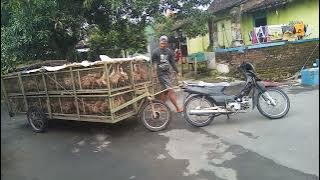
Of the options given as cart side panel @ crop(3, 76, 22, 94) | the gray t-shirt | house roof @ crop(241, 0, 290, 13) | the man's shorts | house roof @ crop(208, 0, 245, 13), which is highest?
house roof @ crop(208, 0, 245, 13)

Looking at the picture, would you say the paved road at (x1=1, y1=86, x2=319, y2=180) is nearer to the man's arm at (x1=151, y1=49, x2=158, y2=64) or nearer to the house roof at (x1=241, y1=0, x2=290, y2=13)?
the man's arm at (x1=151, y1=49, x2=158, y2=64)

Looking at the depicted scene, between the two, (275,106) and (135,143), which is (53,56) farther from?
(275,106)

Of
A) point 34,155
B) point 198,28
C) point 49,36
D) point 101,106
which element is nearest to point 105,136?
point 101,106

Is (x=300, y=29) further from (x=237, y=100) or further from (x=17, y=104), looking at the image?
(x=17, y=104)

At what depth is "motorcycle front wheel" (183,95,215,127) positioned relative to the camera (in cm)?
750

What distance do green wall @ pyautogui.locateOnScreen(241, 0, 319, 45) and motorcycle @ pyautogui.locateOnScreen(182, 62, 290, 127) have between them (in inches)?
51.2

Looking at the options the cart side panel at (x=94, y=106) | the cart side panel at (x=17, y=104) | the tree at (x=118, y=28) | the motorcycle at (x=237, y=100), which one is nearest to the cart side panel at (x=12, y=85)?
the cart side panel at (x=17, y=104)

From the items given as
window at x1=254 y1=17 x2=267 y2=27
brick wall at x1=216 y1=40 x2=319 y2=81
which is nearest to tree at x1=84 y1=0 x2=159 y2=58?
brick wall at x1=216 y1=40 x2=319 y2=81

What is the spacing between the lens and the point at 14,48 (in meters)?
11.5

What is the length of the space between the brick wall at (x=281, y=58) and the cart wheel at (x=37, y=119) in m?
6.37

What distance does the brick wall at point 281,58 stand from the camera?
1124 cm

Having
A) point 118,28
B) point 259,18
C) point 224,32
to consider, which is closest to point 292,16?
point 118,28

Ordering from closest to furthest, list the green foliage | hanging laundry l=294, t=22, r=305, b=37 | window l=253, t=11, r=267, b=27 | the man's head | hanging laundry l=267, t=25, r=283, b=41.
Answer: the man's head < hanging laundry l=294, t=22, r=305, b=37 < the green foliage < hanging laundry l=267, t=25, r=283, b=41 < window l=253, t=11, r=267, b=27

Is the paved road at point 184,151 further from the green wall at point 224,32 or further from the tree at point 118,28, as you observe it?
the green wall at point 224,32
